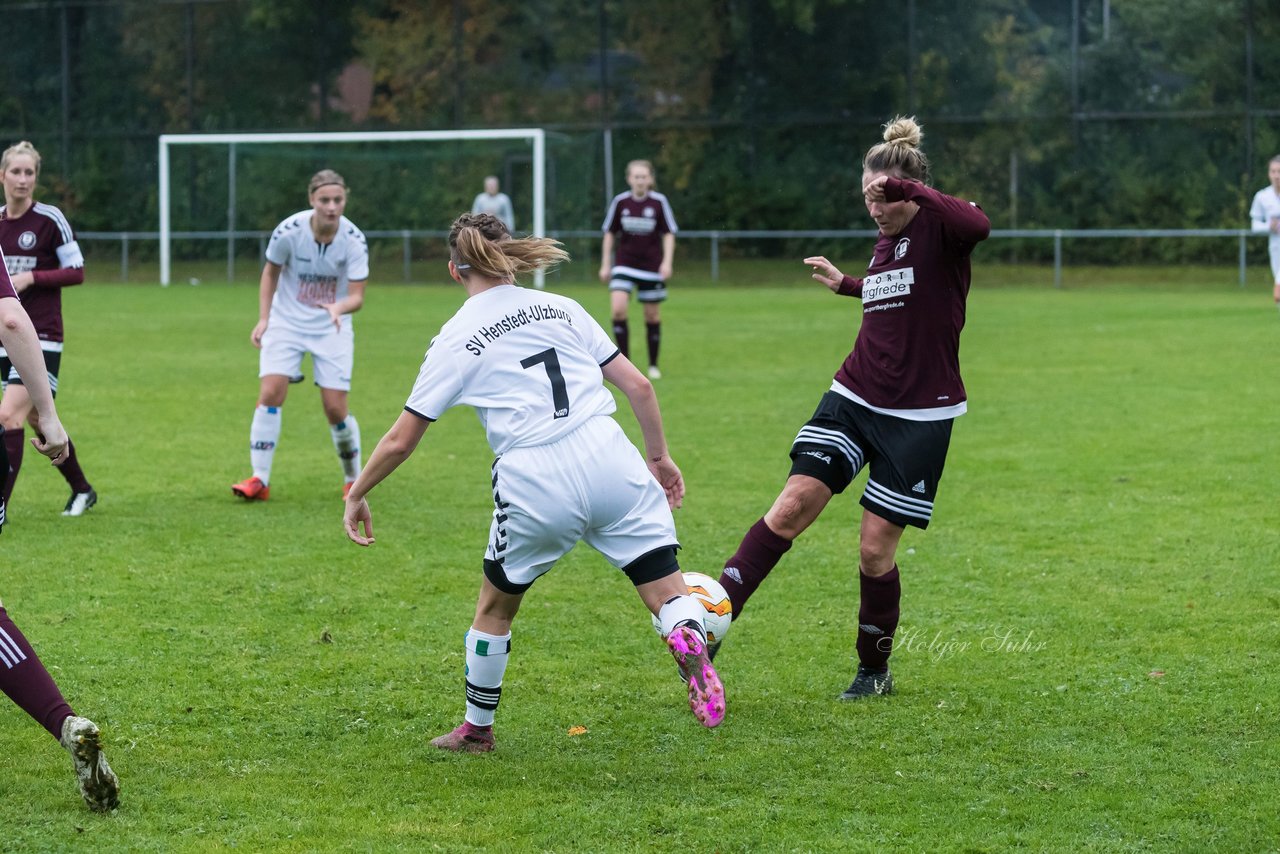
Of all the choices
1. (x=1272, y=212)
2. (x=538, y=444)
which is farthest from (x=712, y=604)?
(x=1272, y=212)

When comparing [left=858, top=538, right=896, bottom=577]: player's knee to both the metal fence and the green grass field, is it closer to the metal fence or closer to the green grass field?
the green grass field

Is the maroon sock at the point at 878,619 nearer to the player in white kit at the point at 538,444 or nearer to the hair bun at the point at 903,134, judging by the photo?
the player in white kit at the point at 538,444

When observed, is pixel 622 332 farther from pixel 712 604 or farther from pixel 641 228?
pixel 712 604

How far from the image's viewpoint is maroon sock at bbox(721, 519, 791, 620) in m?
5.21

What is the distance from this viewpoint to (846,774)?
445 centimetres

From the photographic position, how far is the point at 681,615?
174 inches

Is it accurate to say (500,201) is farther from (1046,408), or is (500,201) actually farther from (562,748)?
(562,748)

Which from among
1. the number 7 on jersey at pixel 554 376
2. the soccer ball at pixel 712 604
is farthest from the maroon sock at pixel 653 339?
the number 7 on jersey at pixel 554 376

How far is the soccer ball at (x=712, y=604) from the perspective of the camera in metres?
4.87

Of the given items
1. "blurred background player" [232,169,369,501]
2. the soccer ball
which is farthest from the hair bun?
"blurred background player" [232,169,369,501]

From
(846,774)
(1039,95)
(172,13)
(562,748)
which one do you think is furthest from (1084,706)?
(172,13)

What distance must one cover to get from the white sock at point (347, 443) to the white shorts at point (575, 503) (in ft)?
15.8

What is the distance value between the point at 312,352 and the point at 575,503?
5023 millimetres

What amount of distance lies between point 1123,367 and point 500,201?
13.9 m
